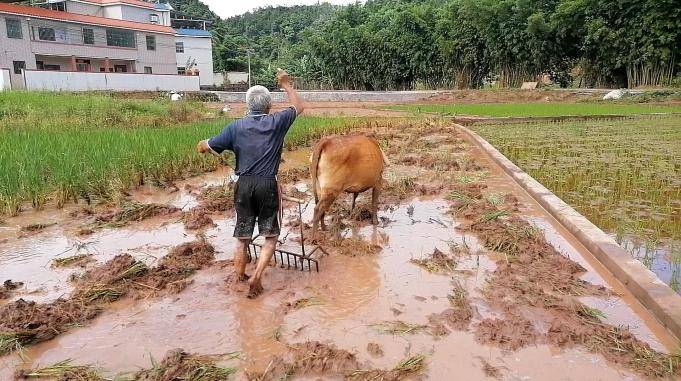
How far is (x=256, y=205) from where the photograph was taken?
3.66 meters

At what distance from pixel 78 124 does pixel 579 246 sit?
12435 mm

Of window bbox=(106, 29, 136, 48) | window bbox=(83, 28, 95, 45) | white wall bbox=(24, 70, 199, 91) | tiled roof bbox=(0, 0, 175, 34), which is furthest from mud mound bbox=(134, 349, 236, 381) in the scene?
window bbox=(106, 29, 136, 48)

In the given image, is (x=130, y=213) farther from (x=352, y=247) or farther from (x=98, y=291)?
(x=352, y=247)

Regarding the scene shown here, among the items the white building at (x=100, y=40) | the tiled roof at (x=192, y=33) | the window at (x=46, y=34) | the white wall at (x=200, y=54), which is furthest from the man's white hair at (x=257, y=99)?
the tiled roof at (x=192, y=33)

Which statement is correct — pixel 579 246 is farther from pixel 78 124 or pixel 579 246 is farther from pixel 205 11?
pixel 205 11

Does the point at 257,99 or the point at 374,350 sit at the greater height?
the point at 257,99

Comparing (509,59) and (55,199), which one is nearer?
(55,199)

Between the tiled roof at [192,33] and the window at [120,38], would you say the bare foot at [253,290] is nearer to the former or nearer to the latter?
the window at [120,38]

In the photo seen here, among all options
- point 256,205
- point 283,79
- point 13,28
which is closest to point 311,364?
point 256,205

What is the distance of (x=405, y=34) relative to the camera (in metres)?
33.7

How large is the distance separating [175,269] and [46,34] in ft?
110

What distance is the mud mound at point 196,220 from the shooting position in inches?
210

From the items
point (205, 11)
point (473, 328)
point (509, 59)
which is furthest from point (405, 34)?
point (205, 11)

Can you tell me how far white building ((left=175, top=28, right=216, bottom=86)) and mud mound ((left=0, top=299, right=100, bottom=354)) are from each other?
41.5 m
